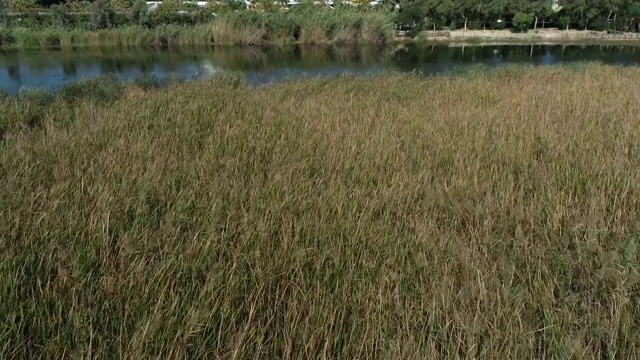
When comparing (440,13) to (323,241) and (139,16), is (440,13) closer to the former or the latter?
(139,16)

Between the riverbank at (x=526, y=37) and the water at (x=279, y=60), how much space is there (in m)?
2.30

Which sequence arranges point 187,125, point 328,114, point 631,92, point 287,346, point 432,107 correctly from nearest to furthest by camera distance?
1. point 287,346
2. point 187,125
3. point 328,114
4. point 432,107
5. point 631,92

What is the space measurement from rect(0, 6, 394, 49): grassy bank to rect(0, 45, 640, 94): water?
83.7 inches

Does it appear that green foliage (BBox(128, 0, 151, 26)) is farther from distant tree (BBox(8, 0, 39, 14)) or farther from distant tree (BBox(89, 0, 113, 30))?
distant tree (BBox(8, 0, 39, 14))

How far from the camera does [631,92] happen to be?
697 centimetres

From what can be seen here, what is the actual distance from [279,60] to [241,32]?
773 cm

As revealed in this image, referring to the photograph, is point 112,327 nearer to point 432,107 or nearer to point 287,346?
point 287,346

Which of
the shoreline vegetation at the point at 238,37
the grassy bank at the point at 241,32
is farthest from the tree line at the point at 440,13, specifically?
the grassy bank at the point at 241,32

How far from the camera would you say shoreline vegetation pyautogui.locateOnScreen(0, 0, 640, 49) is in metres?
26.4

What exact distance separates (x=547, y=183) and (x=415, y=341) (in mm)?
2097

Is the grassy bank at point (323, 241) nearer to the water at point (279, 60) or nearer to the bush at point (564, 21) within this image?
the water at point (279, 60)

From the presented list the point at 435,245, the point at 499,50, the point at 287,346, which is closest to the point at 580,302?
the point at 435,245

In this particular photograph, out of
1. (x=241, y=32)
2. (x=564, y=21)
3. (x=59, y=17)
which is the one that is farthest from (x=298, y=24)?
(x=564, y=21)

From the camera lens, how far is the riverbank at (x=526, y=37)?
102 feet
